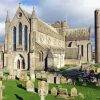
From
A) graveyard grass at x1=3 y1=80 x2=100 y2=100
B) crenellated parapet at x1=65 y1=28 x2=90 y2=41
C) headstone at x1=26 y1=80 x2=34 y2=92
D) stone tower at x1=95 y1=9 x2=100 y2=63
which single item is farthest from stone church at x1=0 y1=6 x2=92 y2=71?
headstone at x1=26 y1=80 x2=34 y2=92

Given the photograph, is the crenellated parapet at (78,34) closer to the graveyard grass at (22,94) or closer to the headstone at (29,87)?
the graveyard grass at (22,94)

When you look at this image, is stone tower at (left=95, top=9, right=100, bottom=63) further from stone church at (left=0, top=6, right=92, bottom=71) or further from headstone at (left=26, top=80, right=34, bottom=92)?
headstone at (left=26, top=80, right=34, bottom=92)

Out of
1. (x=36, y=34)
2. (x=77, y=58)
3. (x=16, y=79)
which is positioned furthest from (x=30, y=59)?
(x=16, y=79)

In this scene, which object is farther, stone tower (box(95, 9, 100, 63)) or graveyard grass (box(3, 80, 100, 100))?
stone tower (box(95, 9, 100, 63))

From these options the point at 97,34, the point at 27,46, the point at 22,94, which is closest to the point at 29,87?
the point at 22,94

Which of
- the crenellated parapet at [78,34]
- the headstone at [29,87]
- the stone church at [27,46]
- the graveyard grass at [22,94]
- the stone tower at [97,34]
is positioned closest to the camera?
the graveyard grass at [22,94]

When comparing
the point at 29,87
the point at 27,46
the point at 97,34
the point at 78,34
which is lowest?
the point at 29,87

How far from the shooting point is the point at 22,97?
28.0 meters

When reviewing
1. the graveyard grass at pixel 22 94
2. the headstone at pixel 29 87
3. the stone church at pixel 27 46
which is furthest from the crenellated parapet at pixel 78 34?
the headstone at pixel 29 87

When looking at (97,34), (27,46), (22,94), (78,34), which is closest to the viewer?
(22,94)

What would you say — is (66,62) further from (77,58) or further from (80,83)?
(80,83)

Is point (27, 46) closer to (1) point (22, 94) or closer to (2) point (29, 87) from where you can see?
(2) point (29, 87)

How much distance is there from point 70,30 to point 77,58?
56.5 ft

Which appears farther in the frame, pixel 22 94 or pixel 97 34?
pixel 97 34
